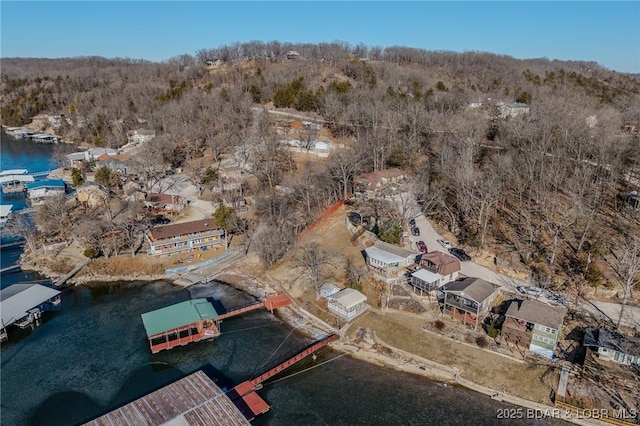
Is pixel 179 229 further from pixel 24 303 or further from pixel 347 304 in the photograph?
pixel 347 304

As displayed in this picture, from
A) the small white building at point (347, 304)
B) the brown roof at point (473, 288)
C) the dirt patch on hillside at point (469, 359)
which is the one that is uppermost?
the brown roof at point (473, 288)

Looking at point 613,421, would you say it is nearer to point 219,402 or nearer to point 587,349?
point 587,349

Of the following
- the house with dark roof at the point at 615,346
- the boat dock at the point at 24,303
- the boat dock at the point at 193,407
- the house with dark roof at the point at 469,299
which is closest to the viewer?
the boat dock at the point at 193,407

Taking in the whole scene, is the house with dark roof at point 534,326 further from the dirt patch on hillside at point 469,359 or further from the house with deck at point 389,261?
the house with deck at point 389,261

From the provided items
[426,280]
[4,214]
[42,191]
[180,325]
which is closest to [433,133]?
[426,280]

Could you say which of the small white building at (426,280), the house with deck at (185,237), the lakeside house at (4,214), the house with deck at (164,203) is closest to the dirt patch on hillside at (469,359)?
the small white building at (426,280)

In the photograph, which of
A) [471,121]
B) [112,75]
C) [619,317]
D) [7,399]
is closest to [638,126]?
[471,121]
